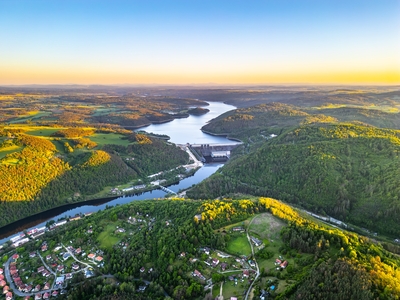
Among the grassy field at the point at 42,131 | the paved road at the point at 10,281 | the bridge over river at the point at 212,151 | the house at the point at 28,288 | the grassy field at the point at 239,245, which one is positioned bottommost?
the bridge over river at the point at 212,151

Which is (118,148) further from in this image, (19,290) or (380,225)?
(380,225)

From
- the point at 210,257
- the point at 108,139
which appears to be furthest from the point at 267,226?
the point at 108,139

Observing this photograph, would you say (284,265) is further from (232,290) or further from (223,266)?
(223,266)

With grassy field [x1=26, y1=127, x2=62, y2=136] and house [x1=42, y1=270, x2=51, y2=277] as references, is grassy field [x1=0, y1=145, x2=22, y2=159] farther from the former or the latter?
house [x1=42, y1=270, x2=51, y2=277]

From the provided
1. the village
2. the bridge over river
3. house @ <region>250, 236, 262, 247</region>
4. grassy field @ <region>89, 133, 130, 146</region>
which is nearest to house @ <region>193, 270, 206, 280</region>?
the village

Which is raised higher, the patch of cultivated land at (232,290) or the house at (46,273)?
the patch of cultivated land at (232,290)

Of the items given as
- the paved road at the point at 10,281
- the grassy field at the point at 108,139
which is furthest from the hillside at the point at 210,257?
the grassy field at the point at 108,139

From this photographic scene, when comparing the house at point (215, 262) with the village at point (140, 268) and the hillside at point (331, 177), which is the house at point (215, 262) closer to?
the village at point (140, 268)
